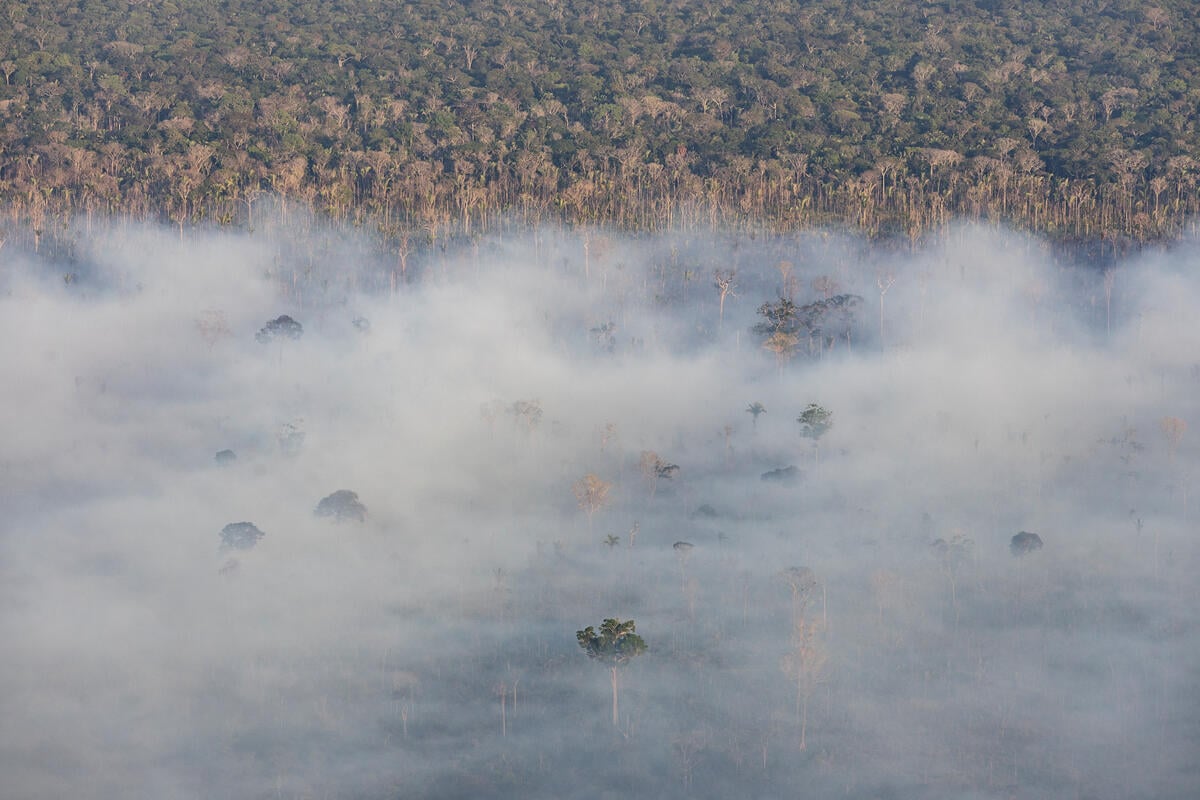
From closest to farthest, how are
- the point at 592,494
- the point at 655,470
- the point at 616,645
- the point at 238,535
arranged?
the point at 616,645, the point at 592,494, the point at 238,535, the point at 655,470

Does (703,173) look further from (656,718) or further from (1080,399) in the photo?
(656,718)

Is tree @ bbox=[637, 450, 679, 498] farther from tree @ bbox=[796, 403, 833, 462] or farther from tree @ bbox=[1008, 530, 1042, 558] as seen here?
tree @ bbox=[1008, 530, 1042, 558]

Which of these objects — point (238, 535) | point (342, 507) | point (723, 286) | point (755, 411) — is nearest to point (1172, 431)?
point (755, 411)

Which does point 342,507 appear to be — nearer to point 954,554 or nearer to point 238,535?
point 238,535

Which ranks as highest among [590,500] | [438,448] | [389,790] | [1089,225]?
[1089,225]

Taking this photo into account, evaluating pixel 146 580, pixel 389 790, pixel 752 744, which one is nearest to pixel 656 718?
pixel 752 744

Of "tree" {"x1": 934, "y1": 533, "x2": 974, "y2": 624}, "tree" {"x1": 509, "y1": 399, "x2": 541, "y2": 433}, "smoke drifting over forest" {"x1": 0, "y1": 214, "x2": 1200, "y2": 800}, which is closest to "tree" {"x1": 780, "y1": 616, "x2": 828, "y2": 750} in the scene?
"smoke drifting over forest" {"x1": 0, "y1": 214, "x2": 1200, "y2": 800}
